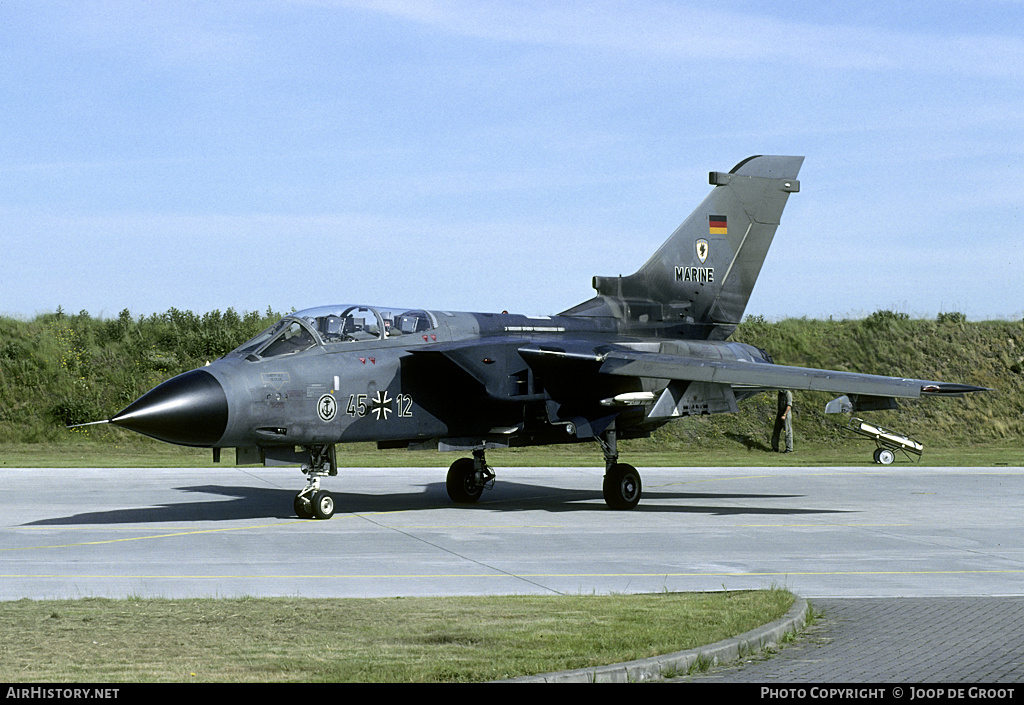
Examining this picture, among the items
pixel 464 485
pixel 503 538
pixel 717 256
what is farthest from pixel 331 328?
pixel 717 256

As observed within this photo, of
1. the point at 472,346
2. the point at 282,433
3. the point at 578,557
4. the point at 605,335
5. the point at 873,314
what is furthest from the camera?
the point at 873,314

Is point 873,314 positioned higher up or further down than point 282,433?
higher up

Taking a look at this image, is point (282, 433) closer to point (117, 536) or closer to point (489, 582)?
point (117, 536)

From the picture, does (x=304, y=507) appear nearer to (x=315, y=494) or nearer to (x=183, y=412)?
(x=315, y=494)

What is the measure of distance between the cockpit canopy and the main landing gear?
8.52 ft

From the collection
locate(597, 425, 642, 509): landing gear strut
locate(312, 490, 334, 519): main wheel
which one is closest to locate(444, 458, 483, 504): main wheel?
locate(597, 425, 642, 509): landing gear strut

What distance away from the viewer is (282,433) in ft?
48.7

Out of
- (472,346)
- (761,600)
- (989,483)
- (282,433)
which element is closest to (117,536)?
(282,433)

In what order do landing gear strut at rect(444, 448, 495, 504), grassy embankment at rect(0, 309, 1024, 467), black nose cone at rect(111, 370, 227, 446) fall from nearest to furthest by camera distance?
black nose cone at rect(111, 370, 227, 446) → landing gear strut at rect(444, 448, 495, 504) → grassy embankment at rect(0, 309, 1024, 467)

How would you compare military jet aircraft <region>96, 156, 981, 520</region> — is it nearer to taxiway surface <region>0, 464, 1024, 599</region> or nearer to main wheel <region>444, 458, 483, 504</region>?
main wheel <region>444, 458, 483, 504</region>

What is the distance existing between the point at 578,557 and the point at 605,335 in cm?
793

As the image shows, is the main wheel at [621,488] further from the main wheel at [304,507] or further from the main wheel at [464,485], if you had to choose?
the main wheel at [304,507]

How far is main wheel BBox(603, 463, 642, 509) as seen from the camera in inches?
690

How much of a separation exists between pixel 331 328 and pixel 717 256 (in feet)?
28.8
